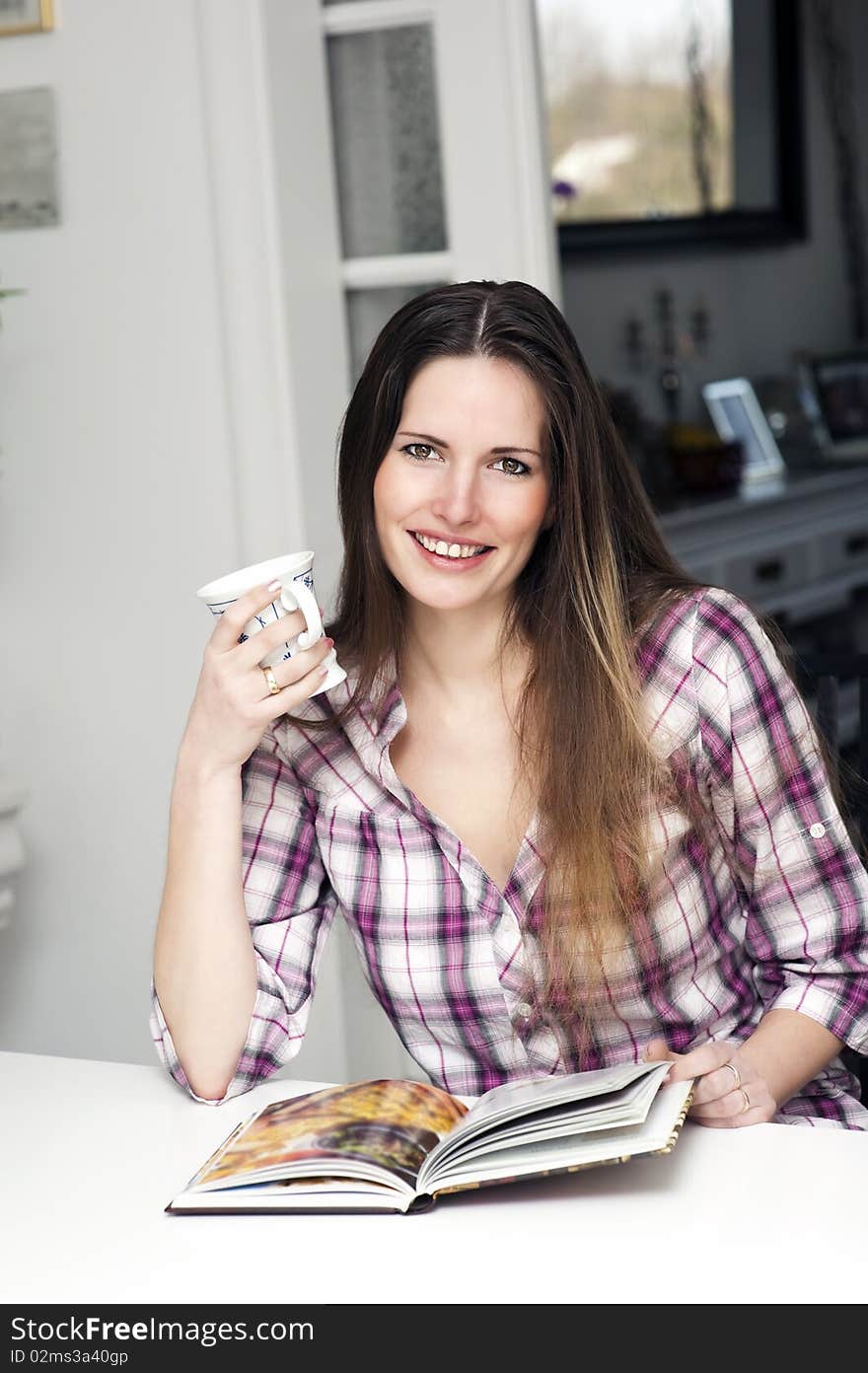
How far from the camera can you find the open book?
0.99 m

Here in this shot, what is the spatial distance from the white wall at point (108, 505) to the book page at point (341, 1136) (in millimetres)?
1156

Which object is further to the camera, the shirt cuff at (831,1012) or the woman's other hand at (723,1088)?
the shirt cuff at (831,1012)

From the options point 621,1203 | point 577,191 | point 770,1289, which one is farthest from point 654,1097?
point 577,191

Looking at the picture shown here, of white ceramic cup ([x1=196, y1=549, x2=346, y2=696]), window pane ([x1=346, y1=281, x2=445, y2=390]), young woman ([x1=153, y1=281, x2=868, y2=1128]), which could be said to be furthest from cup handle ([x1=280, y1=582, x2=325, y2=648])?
window pane ([x1=346, y1=281, x2=445, y2=390])

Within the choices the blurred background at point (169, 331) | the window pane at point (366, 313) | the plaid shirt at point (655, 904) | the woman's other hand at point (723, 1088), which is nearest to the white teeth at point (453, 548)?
the plaid shirt at point (655, 904)

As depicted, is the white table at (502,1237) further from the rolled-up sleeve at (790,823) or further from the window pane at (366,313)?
the window pane at (366,313)

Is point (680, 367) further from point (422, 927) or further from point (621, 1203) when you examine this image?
point (621, 1203)

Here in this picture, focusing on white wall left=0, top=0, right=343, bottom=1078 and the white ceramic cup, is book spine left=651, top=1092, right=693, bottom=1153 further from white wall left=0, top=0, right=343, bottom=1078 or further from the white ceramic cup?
white wall left=0, top=0, right=343, bottom=1078

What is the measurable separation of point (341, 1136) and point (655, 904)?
41 centimetres

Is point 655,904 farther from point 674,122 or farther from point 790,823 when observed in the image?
point 674,122

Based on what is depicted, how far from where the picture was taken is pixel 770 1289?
2.87 ft

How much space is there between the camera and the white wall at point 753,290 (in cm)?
449

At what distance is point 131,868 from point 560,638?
3.81ft

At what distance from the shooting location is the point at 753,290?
195 inches
